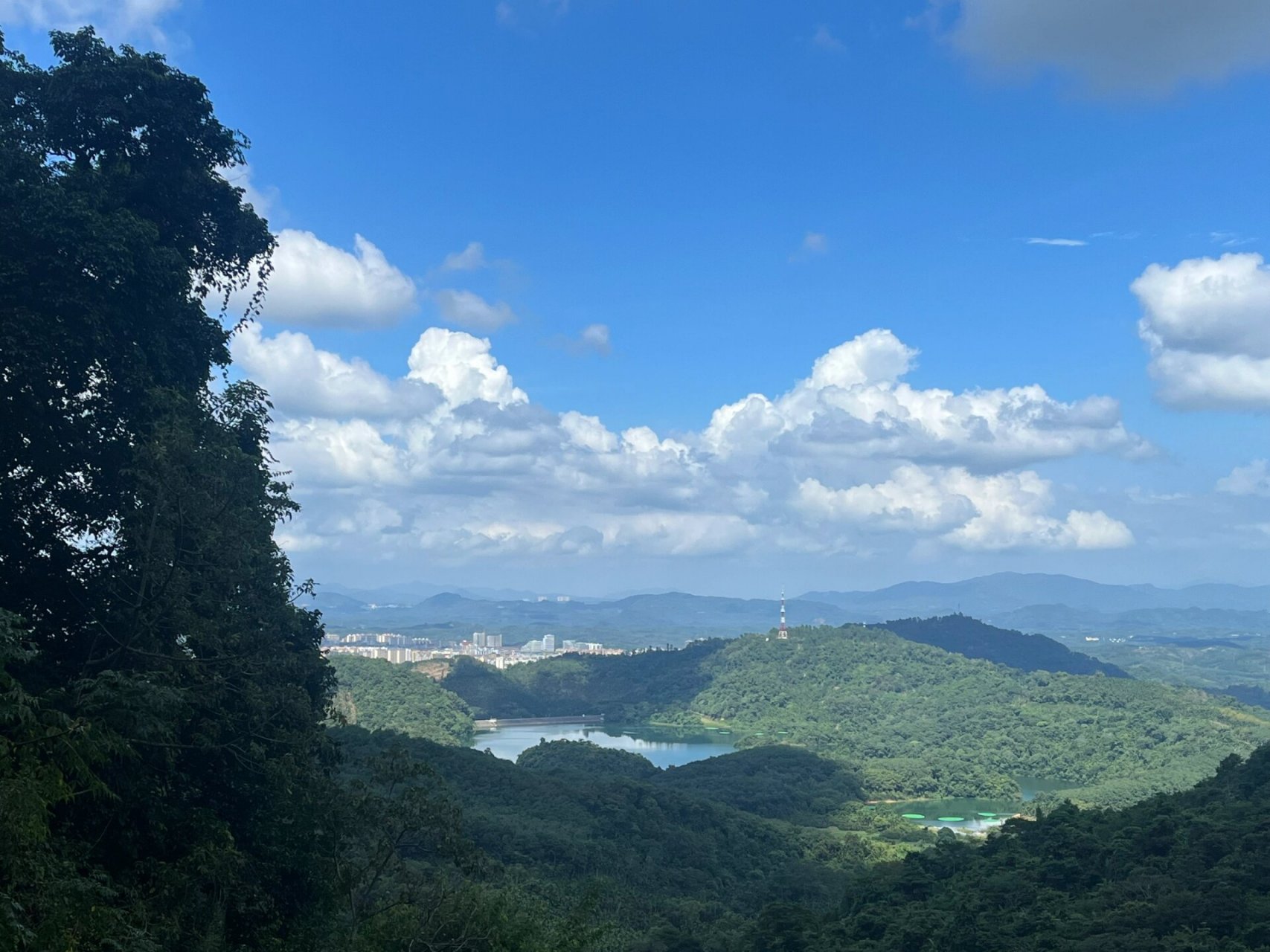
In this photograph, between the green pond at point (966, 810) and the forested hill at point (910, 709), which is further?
the forested hill at point (910, 709)

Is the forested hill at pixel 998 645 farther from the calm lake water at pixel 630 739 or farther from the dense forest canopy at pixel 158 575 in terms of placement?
the dense forest canopy at pixel 158 575

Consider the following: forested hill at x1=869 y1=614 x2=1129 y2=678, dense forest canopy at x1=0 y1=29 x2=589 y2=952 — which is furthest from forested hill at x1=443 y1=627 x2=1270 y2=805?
dense forest canopy at x1=0 y1=29 x2=589 y2=952

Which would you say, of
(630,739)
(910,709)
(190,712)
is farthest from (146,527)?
(910,709)

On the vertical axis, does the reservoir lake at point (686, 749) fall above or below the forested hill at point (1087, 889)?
below

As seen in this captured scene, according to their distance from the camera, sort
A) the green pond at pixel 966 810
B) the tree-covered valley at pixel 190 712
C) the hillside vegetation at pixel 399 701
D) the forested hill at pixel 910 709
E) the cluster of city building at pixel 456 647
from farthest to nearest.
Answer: the cluster of city building at pixel 456 647, the hillside vegetation at pixel 399 701, the forested hill at pixel 910 709, the green pond at pixel 966 810, the tree-covered valley at pixel 190 712

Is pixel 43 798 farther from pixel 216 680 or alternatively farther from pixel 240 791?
pixel 240 791

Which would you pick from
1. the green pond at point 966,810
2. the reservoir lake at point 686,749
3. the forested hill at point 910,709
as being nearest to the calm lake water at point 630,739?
the reservoir lake at point 686,749

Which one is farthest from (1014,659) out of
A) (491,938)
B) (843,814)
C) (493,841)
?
(491,938)
